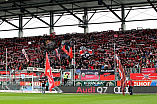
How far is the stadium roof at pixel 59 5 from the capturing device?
2010 inches

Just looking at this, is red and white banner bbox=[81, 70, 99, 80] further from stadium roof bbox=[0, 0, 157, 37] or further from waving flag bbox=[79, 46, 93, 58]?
stadium roof bbox=[0, 0, 157, 37]

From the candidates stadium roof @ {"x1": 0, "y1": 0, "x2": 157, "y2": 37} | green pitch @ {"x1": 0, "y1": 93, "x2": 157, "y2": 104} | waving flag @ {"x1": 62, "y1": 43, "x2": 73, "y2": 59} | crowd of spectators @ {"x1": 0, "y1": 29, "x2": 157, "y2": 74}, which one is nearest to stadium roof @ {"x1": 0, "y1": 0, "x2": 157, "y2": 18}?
stadium roof @ {"x1": 0, "y1": 0, "x2": 157, "y2": 37}

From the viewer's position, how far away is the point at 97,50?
50.3 metres

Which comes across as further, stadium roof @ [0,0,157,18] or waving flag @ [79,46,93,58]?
stadium roof @ [0,0,157,18]

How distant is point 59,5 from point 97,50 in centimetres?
1019

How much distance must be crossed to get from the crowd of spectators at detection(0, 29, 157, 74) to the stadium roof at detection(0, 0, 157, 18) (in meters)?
4.49

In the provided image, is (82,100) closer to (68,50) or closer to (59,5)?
(68,50)

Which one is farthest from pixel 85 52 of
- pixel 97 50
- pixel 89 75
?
pixel 89 75

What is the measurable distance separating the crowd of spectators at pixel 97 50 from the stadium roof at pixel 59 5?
14.7 feet

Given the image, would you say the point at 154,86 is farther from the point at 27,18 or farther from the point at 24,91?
the point at 27,18

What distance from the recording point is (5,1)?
171ft

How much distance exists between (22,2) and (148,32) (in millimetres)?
20610

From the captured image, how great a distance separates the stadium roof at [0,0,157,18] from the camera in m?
51.1

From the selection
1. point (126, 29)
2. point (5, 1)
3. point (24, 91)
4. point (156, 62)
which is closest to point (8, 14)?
point (5, 1)
